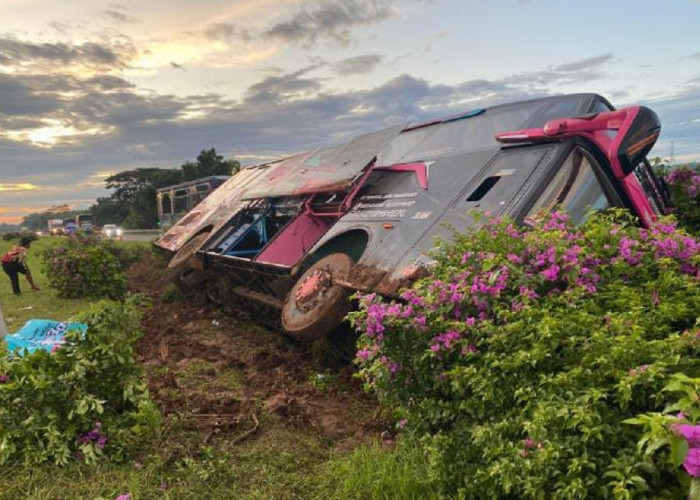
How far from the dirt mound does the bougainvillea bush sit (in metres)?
1.63

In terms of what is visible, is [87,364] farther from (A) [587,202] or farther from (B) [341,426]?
(A) [587,202]

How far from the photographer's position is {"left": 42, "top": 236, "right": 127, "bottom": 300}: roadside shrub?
1173cm

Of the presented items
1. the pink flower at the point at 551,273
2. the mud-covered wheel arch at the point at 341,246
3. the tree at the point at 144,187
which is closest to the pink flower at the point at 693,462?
the pink flower at the point at 551,273

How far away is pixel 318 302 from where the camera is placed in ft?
17.7

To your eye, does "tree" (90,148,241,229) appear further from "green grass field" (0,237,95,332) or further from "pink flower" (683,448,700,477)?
"pink flower" (683,448,700,477)

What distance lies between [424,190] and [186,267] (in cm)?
619

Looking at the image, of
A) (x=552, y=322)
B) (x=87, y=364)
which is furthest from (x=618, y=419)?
(x=87, y=364)

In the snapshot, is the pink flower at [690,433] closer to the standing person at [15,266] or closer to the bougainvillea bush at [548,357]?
the bougainvillea bush at [548,357]

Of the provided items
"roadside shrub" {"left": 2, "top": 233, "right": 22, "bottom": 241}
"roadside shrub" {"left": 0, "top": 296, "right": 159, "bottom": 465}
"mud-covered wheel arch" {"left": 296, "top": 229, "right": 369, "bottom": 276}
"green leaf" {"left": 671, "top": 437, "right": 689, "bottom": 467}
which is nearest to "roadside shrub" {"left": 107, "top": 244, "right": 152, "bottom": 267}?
"mud-covered wheel arch" {"left": 296, "top": 229, "right": 369, "bottom": 276}

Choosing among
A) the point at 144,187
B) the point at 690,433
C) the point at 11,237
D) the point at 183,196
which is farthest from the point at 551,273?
the point at 144,187

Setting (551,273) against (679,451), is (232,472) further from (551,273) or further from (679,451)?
(679,451)

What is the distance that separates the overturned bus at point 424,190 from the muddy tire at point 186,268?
4.60 ft

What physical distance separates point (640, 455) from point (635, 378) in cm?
29

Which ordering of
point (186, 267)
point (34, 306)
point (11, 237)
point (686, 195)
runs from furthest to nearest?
point (11, 237) < point (34, 306) < point (186, 267) < point (686, 195)
